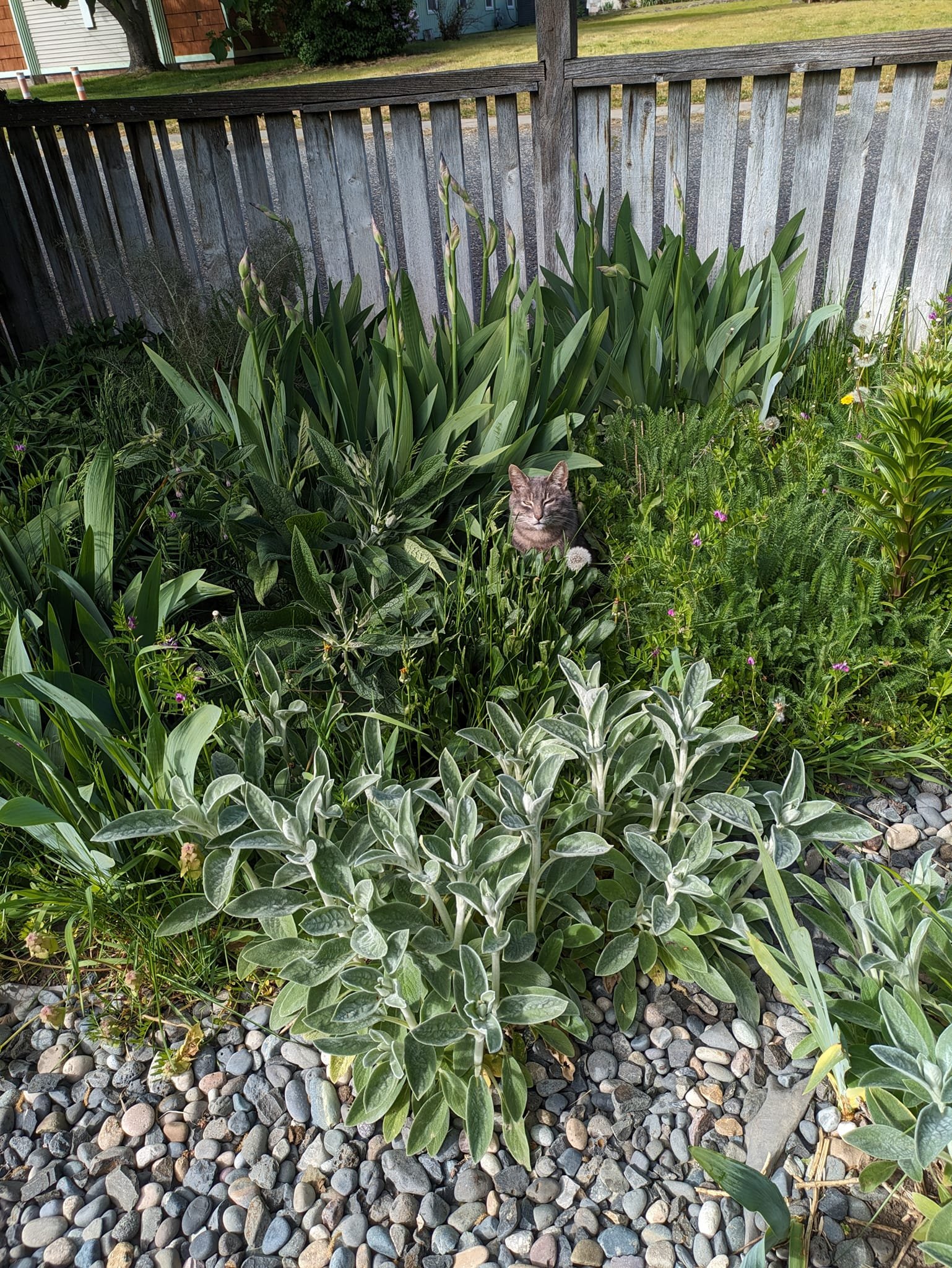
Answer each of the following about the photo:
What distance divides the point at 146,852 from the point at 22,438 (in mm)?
2031

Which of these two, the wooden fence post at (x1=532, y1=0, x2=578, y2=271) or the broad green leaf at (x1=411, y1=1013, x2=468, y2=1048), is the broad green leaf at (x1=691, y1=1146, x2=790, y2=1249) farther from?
the wooden fence post at (x1=532, y1=0, x2=578, y2=271)

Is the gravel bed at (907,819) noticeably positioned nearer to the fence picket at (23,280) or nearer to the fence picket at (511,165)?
the fence picket at (511,165)

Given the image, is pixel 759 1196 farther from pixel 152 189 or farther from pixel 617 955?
pixel 152 189

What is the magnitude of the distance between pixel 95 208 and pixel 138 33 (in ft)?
71.6

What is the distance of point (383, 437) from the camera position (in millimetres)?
2711

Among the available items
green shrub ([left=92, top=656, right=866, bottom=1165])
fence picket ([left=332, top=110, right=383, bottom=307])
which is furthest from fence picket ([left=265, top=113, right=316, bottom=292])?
green shrub ([left=92, top=656, right=866, bottom=1165])

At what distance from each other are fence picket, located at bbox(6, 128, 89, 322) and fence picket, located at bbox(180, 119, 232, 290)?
809mm

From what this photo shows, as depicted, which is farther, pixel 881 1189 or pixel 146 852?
pixel 146 852

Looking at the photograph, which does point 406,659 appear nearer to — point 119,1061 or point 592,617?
point 592,617

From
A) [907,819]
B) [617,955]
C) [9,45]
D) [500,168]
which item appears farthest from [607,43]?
[617,955]

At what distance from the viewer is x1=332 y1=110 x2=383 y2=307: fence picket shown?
4020mm

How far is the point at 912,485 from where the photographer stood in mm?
2146

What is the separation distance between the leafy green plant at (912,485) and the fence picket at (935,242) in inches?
63.0

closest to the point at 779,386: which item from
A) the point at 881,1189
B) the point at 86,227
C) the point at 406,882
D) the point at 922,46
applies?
the point at 922,46
